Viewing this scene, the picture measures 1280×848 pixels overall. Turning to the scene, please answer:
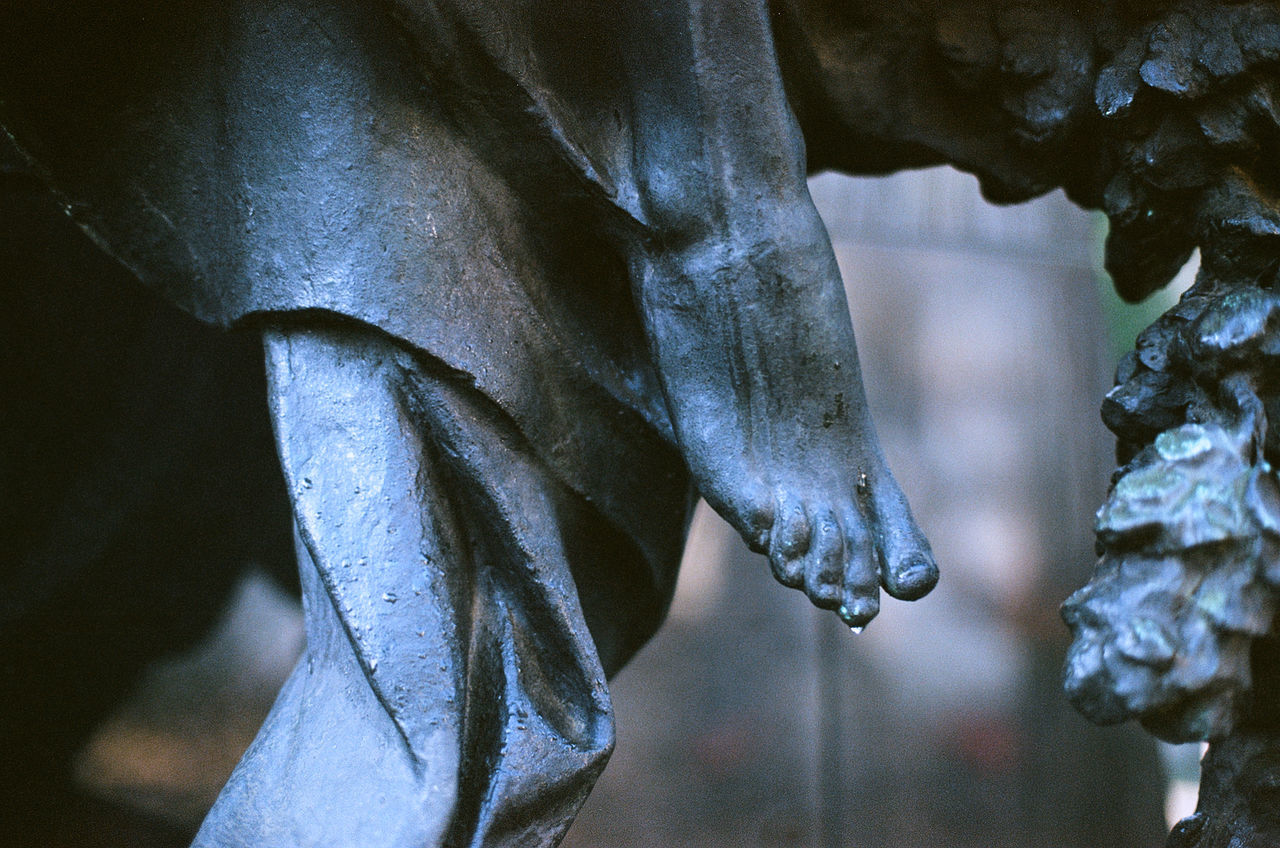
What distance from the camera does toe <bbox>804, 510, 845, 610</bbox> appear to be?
673 mm

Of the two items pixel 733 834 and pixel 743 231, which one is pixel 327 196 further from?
pixel 733 834

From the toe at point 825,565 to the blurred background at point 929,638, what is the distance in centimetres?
74

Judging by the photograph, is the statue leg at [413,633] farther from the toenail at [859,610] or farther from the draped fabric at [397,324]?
the toenail at [859,610]

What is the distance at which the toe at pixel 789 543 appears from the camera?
68 cm

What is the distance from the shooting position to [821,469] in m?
0.71

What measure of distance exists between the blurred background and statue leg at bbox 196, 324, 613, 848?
603 mm

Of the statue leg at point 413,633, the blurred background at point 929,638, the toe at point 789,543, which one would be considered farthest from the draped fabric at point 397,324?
the blurred background at point 929,638

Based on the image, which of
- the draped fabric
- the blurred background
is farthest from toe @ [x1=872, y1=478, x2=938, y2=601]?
the blurred background

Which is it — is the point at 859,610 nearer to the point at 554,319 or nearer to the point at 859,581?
the point at 859,581

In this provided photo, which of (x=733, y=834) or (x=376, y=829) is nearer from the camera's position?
(x=376, y=829)

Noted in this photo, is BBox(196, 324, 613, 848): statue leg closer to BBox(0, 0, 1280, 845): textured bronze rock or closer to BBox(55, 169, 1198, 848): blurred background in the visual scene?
BBox(0, 0, 1280, 845): textured bronze rock

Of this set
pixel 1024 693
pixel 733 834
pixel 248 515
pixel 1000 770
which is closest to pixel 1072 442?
pixel 1024 693

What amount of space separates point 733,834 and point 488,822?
88cm

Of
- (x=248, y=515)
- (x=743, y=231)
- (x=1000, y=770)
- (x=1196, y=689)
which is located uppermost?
(x=743, y=231)
